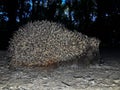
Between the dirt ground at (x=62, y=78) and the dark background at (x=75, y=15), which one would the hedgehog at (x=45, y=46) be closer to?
the dirt ground at (x=62, y=78)

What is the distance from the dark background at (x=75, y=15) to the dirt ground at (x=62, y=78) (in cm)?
932

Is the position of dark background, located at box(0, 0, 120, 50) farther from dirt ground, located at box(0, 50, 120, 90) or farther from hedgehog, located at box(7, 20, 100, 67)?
dirt ground, located at box(0, 50, 120, 90)

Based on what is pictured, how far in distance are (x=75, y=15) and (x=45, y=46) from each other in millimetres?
10653

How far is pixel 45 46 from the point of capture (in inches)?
277

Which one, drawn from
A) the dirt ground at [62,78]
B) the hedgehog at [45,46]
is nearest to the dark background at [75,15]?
the hedgehog at [45,46]

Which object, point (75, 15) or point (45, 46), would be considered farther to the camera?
point (75, 15)

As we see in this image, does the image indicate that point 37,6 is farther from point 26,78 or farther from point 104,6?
point 26,78

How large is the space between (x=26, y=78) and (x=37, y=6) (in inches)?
466

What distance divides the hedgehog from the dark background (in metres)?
8.94

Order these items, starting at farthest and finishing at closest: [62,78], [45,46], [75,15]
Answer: [75,15]
[45,46]
[62,78]

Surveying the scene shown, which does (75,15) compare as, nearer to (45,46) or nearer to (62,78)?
(45,46)

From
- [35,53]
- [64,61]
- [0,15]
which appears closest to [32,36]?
[35,53]

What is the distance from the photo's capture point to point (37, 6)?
695 inches

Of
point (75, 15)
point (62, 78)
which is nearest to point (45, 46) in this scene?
point (62, 78)
